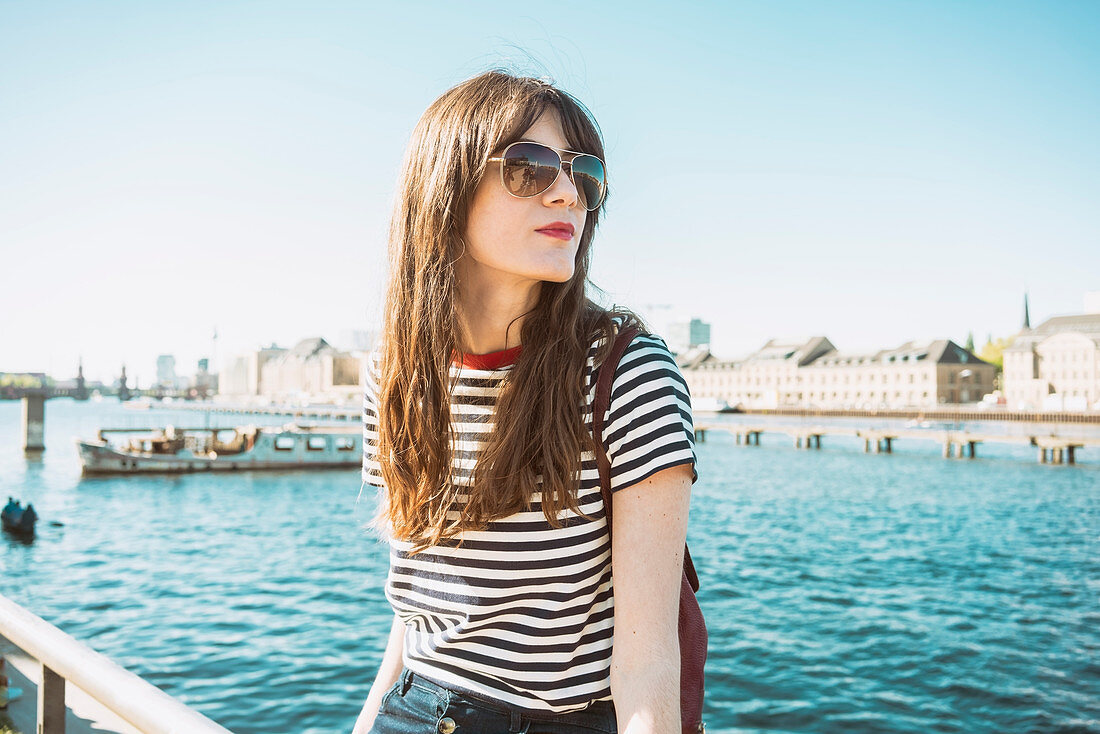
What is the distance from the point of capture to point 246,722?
8867 mm

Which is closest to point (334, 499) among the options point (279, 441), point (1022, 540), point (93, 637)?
point (279, 441)

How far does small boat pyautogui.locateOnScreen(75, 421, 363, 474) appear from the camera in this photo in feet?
118

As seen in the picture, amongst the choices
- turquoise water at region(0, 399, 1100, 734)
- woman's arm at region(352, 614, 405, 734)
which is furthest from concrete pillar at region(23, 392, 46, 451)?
woman's arm at region(352, 614, 405, 734)

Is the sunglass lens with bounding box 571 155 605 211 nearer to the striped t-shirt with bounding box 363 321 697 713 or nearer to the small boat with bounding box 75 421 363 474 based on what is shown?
the striped t-shirt with bounding box 363 321 697 713

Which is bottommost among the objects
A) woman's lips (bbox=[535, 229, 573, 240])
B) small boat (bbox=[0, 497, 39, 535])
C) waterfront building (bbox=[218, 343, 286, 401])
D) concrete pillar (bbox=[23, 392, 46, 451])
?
small boat (bbox=[0, 497, 39, 535])

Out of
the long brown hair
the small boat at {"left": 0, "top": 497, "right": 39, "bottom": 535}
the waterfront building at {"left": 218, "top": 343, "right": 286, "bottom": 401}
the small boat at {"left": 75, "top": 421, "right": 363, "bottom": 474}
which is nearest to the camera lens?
the long brown hair

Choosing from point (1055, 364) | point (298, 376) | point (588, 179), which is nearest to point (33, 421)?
point (588, 179)

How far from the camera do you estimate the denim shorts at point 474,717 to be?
4.79 feet

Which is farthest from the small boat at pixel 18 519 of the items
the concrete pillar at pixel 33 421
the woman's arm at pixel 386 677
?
the concrete pillar at pixel 33 421

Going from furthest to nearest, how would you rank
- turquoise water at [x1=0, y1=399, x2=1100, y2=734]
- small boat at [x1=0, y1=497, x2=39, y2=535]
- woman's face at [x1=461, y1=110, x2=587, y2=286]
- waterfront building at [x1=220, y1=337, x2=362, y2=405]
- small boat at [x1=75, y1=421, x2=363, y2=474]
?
waterfront building at [x1=220, y1=337, x2=362, y2=405] < small boat at [x1=75, y1=421, x2=363, y2=474] < small boat at [x1=0, y1=497, x2=39, y2=535] < turquoise water at [x1=0, y1=399, x2=1100, y2=734] < woman's face at [x1=461, y1=110, x2=587, y2=286]

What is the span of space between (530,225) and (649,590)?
761mm

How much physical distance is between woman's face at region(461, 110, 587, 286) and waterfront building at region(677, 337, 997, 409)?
3933 inches

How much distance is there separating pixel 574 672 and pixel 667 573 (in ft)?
0.97

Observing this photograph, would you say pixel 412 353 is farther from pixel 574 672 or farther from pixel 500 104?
pixel 574 672
